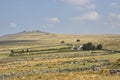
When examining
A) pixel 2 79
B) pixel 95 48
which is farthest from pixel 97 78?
pixel 95 48

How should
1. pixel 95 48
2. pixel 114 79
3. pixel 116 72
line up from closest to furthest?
pixel 114 79 → pixel 116 72 → pixel 95 48

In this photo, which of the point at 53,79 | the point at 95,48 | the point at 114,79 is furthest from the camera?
the point at 95,48

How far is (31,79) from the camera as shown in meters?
42.4

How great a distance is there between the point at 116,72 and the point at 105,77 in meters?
4.55

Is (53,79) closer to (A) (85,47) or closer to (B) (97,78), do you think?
(B) (97,78)

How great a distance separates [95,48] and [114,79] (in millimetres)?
90037

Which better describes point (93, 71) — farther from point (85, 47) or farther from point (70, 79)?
point (85, 47)

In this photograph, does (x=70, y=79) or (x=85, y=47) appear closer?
(x=70, y=79)

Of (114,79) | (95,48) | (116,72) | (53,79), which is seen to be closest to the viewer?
(114,79)

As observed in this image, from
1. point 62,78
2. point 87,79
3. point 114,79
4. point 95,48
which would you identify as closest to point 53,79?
point 62,78

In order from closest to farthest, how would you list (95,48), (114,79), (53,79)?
(114,79)
(53,79)
(95,48)

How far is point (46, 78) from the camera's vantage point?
4203 centimetres

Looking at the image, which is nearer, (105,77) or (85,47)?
(105,77)

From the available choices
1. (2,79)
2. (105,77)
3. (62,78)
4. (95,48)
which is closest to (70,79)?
(62,78)
